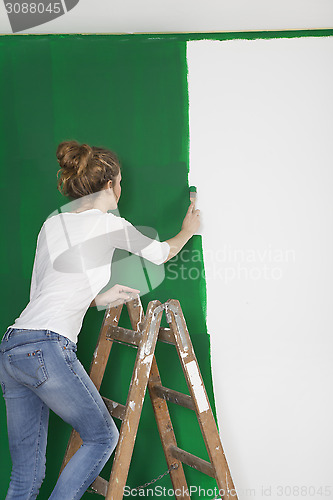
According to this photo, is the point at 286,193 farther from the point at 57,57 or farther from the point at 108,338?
the point at 57,57

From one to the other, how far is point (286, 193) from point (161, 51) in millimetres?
877

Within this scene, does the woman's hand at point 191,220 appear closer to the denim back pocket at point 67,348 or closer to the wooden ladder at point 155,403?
the wooden ladder at point 155,403

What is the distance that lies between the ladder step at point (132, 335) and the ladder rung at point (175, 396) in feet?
0.69

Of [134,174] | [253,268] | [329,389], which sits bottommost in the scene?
[329,389]

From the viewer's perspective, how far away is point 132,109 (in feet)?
6.94

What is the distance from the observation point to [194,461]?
1.76m

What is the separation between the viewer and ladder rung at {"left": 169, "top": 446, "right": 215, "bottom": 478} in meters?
1.70

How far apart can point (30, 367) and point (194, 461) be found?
75 centimetres

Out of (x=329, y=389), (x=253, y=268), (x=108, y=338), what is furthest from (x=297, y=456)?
(x=108, y=338)

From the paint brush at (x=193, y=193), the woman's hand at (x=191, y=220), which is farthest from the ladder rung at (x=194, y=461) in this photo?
the paint brush at (x=193, y=193)

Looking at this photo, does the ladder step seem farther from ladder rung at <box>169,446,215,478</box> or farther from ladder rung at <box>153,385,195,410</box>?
ladder rung at <box>169,446,215,478</box>

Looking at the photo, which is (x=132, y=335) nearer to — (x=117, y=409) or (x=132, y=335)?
(x=132, y=335)

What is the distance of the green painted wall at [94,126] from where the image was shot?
6.92ft

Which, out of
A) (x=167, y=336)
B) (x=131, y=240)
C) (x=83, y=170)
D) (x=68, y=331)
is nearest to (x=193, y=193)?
(x=131, y=240)
